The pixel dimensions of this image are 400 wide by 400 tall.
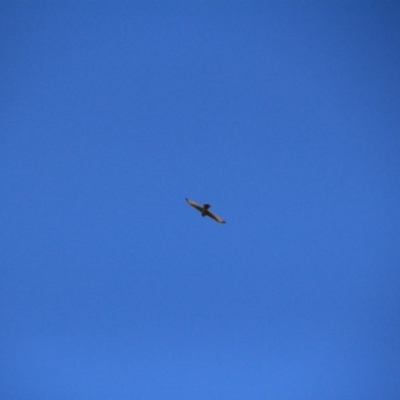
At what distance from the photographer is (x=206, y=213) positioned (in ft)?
64.4
